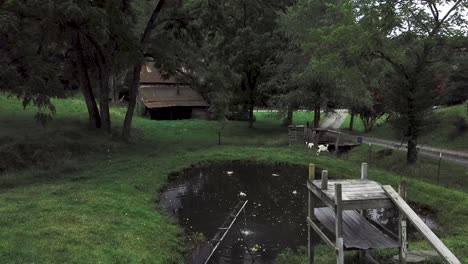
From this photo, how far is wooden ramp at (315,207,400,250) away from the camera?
10438mm

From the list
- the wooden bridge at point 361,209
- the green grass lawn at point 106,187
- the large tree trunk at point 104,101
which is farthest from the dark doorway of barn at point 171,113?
the wooden bridge at point 361,209

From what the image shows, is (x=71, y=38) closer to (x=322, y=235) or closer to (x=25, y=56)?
(x=25, y=56)

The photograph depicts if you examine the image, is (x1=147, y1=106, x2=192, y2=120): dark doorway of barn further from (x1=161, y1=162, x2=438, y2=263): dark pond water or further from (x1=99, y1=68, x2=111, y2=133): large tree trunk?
(x1=161, y1=162, x2=438, y2=263): dark pond water

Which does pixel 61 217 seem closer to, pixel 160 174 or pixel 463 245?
pixel 160 174

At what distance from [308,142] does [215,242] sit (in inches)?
838

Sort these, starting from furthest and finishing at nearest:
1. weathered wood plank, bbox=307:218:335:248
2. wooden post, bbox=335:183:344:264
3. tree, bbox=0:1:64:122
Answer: tree, bbox=0:1:64:122 → weathered wood plank, bbox=307:218:335:248 → wooden post, bbox=335:183:344:264

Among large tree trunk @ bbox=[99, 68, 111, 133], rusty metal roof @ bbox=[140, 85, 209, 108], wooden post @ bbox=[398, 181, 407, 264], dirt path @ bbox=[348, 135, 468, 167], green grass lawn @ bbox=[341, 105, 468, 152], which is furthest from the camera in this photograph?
rusty metal roof @ bbox=[140, 85, 209, 108]

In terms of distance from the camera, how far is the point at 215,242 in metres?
14.1

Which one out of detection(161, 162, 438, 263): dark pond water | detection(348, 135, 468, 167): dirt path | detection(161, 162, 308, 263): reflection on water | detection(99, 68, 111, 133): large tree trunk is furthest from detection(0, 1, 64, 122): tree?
detection(348, 135, 468, 167): dirt path

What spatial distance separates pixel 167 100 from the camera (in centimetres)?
5425

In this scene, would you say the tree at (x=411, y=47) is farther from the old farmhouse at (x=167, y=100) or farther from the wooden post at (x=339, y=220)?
the old farmhouse at (x=167, y=100)

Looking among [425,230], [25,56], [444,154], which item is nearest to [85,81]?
[25,56]

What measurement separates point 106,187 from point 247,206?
6588 millimetres

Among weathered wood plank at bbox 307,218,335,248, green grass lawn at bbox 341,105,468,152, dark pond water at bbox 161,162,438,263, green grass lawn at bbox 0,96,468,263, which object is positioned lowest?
dark pond water at bbox 161,162,438,263
